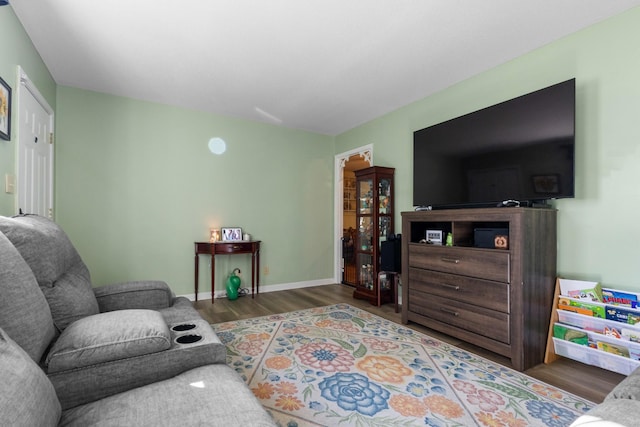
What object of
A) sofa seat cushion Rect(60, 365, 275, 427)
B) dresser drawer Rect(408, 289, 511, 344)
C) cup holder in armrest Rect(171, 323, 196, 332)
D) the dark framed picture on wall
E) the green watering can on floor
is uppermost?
the dark framed picture on wall

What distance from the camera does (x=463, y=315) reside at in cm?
248

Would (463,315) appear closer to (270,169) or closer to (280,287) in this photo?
(280,287)

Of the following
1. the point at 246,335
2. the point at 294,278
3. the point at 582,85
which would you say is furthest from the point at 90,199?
the point at 582,85

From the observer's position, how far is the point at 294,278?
15.4 ft

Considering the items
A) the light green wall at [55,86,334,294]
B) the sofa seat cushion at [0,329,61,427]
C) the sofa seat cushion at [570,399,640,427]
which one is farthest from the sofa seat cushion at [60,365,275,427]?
the light green wall at [55,86,334,294]

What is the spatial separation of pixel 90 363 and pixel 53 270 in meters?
0.63

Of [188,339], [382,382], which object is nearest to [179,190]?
[188,339]

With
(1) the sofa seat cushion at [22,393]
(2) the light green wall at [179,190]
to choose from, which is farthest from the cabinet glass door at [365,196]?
(1) the sofa seat cushion at [22,393]

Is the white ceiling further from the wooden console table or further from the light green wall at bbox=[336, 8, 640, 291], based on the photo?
the wooden console table

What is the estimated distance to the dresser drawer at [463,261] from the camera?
7.35 feet

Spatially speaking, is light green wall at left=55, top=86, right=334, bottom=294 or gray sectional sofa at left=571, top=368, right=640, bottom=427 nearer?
gray sectional sofa at left=571, top=368, right=640, bottom=427

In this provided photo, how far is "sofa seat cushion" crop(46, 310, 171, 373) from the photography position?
1093 millimetres

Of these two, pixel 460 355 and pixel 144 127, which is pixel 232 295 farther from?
pixel 460 355

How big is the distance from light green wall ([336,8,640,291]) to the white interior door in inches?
159
